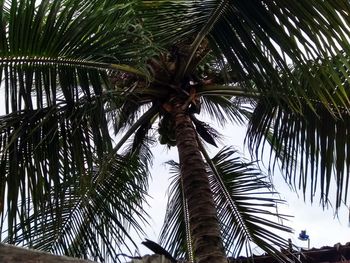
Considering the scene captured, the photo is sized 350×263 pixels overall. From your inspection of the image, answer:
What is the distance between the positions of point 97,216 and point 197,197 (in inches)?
50.6

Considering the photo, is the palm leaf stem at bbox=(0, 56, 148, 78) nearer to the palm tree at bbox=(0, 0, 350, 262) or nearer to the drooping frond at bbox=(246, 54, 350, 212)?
the palm tree at bbox=(0, 0, 350, 262)

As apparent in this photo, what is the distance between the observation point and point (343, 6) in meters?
2.45

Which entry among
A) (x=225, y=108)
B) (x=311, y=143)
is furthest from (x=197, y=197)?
(x=225, y=108)

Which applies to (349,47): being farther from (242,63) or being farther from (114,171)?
(114,171)

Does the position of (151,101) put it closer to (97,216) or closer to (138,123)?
(138,123)

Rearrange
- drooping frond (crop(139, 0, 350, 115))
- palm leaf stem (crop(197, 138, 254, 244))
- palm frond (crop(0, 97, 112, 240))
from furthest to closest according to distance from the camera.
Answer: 1. palm leaf stem (crop(197, 138, 254, 244))
2. palm frond (crop(0, 97, 112, 240))
3. drooping frond (crop(139, 0, 350, 115))

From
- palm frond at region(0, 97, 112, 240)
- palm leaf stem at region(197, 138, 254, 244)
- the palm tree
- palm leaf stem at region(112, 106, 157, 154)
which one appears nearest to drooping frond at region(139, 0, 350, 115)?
the palm tree

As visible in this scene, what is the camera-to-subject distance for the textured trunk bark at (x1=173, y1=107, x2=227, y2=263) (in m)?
3.35

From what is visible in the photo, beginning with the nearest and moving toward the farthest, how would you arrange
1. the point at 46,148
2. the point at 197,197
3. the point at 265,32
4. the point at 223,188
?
the point at 265,32 < the point at 46,148 < the point at 197,197 < the point at 223,188

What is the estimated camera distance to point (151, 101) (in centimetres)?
432

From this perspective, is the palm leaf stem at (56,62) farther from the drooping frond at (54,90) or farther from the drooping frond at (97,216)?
the drooping frond at (97,216)

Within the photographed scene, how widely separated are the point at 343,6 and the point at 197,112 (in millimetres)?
2031

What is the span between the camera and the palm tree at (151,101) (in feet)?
9.04

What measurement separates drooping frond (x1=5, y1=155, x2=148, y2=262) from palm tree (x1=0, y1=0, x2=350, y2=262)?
11 mm
